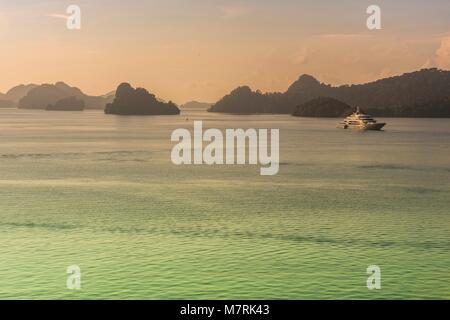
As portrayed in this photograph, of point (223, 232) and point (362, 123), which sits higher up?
point (362, 123)

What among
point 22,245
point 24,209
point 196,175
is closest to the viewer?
point 22,245

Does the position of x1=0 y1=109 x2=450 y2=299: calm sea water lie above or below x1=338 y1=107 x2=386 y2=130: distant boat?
below

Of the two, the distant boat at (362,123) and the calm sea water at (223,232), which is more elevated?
the distant boat at (362,123)

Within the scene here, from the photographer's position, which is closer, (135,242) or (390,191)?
(135,242)

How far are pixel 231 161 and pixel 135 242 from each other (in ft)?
155

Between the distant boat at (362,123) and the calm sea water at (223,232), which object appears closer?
the calm sea water at (223,232)

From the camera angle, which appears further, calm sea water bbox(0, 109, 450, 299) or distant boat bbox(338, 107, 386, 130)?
distant boat bbox(338, 107, 386, 130)

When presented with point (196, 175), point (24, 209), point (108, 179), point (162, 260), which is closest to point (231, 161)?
point (196, 175)

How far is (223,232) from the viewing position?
3641 centimetres

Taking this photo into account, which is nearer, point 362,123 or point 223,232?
point 223,232

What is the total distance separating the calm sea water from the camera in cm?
2642

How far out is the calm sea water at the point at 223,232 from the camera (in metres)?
26.4

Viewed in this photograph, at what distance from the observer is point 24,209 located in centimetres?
4441

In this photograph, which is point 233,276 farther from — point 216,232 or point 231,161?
point 231,161
